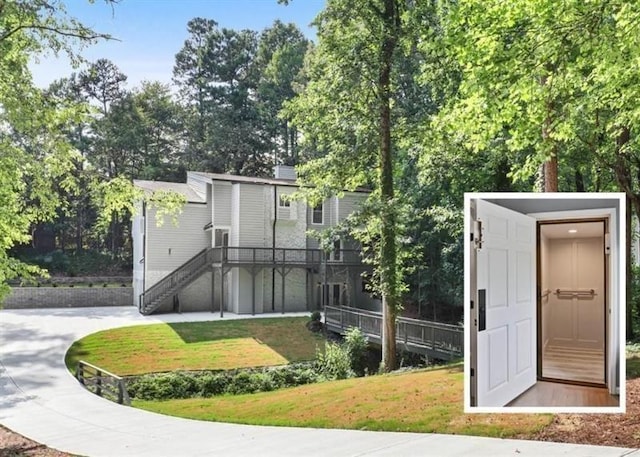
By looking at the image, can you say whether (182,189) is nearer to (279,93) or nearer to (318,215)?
(318,215)

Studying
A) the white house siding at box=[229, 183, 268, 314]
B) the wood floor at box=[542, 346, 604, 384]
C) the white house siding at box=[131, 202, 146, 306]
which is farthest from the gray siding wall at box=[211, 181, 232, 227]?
the wood floor at box=[542, 346, 604, 384]

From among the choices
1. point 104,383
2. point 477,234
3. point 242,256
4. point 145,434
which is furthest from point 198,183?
point 477,234

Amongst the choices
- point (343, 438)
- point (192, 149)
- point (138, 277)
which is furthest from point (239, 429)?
point (192, 149)

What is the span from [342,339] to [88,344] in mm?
8630

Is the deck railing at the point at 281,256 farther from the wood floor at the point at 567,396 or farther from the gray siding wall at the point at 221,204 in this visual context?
the wood floor at the point at 567,396

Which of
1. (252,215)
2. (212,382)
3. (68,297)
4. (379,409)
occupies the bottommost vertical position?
(212,382)

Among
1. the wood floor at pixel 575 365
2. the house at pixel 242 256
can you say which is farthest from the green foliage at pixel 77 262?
the wood floor at pixel 575 365

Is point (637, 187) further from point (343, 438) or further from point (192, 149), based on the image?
point (192, 149)

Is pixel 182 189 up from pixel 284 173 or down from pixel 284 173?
down

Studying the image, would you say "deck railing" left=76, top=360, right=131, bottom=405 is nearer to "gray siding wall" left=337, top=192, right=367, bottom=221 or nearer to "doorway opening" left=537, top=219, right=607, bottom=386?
"doorway opening" left=537, top=219, right=607, bottom=386

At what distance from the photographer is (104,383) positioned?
12867mm

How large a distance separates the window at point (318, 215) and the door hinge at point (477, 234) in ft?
73.0

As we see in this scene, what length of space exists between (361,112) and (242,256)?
39.4 feet

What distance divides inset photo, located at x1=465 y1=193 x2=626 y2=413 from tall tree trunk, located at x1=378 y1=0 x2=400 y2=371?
8434mm
